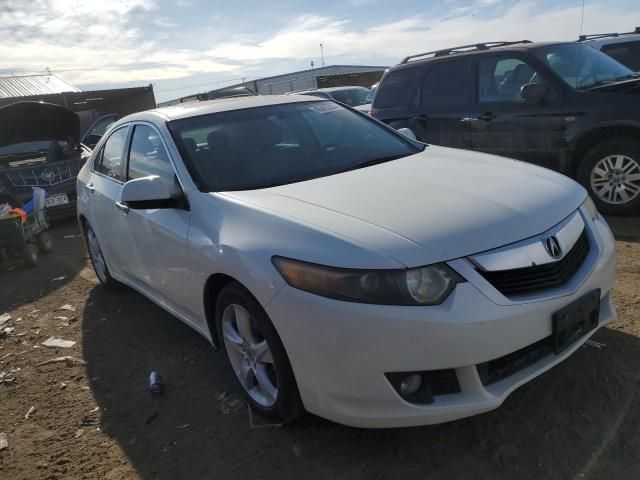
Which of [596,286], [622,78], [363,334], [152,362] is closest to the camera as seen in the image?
[363,334]

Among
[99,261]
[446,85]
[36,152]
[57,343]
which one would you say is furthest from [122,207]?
[36,152]

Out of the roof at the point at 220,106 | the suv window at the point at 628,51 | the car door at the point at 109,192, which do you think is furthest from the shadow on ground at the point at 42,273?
the suv window at the point at 628,51

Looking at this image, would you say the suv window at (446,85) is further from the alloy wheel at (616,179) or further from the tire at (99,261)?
the tire at (99,261)

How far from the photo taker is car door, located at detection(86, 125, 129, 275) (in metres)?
4.17

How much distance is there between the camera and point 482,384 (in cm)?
219

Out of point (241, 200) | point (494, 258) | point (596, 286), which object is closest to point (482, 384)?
point (494, 258)

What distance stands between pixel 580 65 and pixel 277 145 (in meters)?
4.03

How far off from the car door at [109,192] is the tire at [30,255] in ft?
7.52

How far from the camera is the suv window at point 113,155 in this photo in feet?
13.9

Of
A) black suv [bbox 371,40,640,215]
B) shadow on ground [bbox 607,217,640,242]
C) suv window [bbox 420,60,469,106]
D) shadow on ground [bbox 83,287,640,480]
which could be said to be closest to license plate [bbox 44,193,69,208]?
black suv [bbox 371,40,640,215]

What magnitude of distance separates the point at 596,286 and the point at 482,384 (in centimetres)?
77

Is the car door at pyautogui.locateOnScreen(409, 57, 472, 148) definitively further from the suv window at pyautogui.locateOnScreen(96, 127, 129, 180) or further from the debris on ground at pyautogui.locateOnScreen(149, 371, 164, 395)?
the debris on ground at pyautogui.locateOnScreen(149, 371, 164, 395)

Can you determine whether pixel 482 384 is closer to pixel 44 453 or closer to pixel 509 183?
pixel 509 183

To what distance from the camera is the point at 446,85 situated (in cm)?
654
